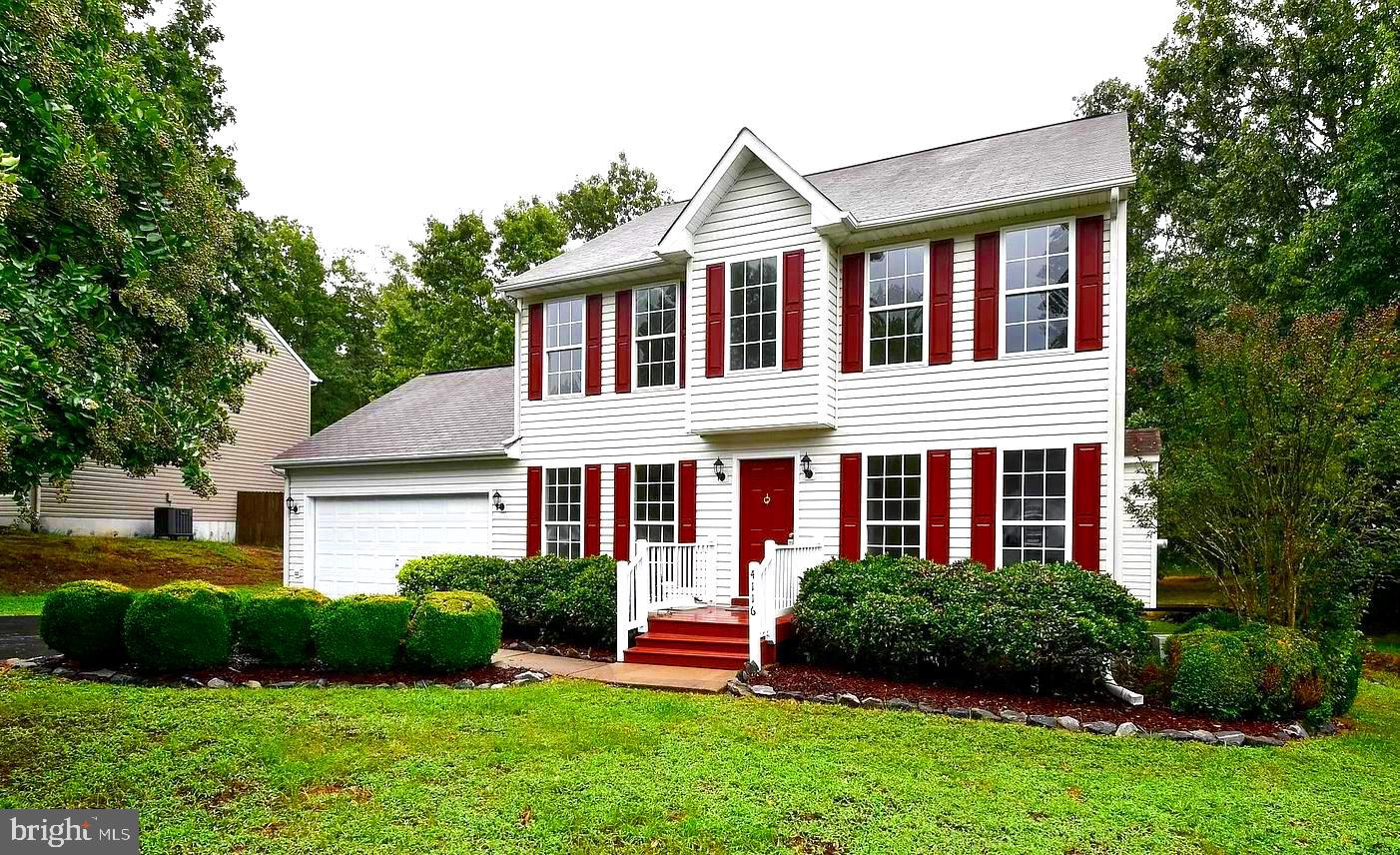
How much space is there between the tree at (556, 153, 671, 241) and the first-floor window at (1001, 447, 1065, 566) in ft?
71.2

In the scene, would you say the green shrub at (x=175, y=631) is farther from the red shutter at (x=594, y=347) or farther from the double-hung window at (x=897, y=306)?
the double-hung window at (x=897, y=306)

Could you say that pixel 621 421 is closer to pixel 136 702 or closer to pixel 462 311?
pixel 136 702

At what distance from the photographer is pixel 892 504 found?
9984 mm

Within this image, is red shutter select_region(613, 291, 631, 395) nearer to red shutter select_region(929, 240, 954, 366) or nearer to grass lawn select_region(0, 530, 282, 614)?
red shutter select_region(929, 240, 954, 366)

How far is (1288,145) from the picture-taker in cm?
1794

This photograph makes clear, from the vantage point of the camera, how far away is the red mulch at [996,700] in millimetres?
6746

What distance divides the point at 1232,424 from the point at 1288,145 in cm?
1488

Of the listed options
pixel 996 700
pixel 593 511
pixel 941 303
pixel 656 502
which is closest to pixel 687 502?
pixel 656 502

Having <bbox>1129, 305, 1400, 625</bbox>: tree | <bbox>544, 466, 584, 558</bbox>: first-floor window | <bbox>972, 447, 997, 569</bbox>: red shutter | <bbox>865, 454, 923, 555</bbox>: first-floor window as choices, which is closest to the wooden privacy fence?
<bbox>544, 466, 584, 558</bbox>: first-floor window

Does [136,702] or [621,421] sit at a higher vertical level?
[621,421]

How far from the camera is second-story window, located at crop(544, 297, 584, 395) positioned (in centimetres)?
1251

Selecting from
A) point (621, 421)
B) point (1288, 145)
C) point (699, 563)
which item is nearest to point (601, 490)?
point (621, 421)

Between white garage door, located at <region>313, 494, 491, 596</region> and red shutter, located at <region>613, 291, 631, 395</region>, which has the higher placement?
red shutter, located at <region>613, 291, 631, 395</region>

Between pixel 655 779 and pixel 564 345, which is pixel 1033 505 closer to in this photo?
pixel 655 779
